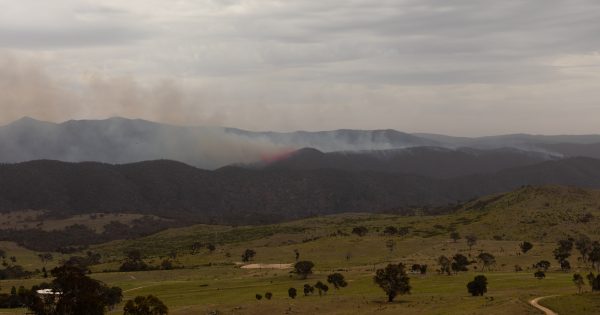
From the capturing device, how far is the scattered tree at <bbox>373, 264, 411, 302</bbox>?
119m

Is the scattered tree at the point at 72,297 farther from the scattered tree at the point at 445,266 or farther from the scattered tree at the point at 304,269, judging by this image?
the scattered tree at the point at 445,266

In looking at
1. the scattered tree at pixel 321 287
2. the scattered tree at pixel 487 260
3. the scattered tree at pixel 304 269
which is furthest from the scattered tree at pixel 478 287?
the scattered tree at pixel 304 269

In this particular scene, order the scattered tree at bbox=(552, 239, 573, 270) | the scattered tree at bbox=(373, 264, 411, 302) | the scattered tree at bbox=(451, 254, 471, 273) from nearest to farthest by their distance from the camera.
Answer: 1. the scattered tree at bbox=(373, 264, 411, 302)
2. the scattered tree at bbox=(451, 254, 471, 273)
3. the scattered tree at bbox=(552, 239, 573, 270)

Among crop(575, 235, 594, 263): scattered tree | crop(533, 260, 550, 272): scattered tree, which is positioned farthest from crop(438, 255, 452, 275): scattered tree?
crop(575, 235, 594, 263): scattered tree

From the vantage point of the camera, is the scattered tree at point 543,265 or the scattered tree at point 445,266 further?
the scattered tree at point 445,266

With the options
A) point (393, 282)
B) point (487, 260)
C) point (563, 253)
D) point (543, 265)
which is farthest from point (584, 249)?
point (393, 282)

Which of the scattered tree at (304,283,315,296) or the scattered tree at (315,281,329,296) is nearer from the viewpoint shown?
the scattered tree at (315,281,329,296)

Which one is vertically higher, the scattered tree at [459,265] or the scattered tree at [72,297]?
the scattered tree at [72,297]

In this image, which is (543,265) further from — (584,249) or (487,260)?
(584,249)

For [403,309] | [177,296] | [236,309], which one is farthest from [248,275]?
[403,309]

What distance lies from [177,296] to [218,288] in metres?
12.6

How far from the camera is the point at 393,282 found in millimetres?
120188

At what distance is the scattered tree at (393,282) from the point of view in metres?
119

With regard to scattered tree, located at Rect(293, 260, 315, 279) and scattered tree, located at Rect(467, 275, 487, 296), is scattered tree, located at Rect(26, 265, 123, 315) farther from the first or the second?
scattered tree, located at Rect(293, 260, 315, 279)
